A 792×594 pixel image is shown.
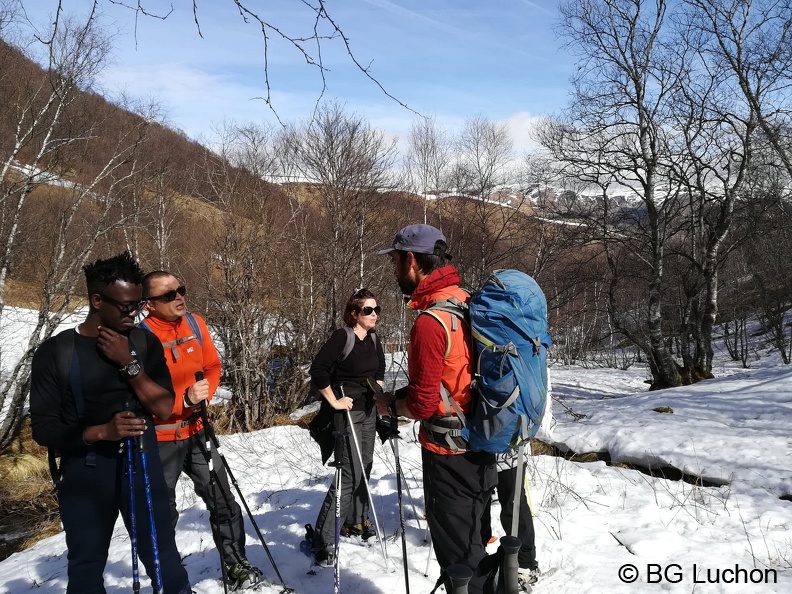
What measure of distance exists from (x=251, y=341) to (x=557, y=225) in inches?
444

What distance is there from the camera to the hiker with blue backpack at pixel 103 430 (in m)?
2.31

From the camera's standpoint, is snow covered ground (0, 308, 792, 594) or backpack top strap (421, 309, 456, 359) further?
snow covered ground (0, 308, 792, 594)

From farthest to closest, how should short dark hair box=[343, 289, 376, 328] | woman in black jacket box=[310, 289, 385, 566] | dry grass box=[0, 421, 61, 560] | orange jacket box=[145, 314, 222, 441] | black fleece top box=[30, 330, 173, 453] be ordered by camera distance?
dry grass box=[0, 421, 61, 560]
short dark hair box=[343, 289, 376, 328]
woman in black jacket box=[310, 289, 385, 566]
orange jacket box=[145, 314, 222, 441]
black fleece top box=[30, 330, 173, 453]

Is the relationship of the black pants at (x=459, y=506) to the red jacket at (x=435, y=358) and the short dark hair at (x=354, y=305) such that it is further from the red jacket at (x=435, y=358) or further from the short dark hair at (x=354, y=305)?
the short dark hair at (x=354, y=305)

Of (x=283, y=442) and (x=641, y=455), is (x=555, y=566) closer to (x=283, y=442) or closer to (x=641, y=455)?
(x=641, y=455)

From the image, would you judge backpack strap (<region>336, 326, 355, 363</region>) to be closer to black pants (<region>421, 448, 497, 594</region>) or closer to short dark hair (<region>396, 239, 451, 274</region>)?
short dark hair (<region>396, 239, 451, 274</region>)

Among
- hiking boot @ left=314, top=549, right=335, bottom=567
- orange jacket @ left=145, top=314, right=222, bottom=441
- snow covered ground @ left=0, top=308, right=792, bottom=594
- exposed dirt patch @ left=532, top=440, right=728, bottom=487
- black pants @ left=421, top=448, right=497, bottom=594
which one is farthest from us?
exposed dirt patch @ left=532, top=440, right=728, bottom=487

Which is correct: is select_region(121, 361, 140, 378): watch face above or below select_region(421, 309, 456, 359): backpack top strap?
below

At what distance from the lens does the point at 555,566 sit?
137 inches

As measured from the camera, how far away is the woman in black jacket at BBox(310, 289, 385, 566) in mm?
3838

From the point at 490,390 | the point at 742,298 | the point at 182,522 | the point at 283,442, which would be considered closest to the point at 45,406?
the point at 490,390

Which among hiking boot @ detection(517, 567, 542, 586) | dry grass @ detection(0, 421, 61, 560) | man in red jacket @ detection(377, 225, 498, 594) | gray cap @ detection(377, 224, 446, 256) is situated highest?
gray cap @ detection(377, 224, 446, 256)

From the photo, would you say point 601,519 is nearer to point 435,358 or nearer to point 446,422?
point 446,422

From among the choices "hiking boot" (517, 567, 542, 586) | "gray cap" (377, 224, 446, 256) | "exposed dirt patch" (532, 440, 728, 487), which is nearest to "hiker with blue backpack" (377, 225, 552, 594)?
"gray cap" (377, 224, 446, 256)
